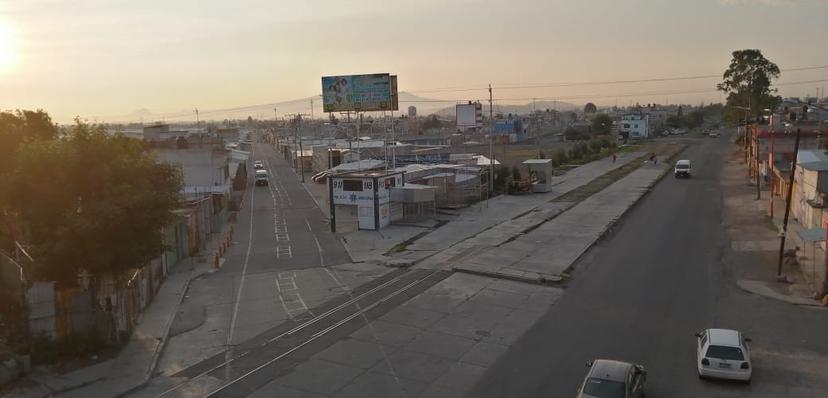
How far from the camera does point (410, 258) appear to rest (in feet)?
100

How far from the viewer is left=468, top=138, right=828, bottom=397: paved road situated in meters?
15.3

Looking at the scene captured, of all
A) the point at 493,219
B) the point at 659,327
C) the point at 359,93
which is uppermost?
→ the point at 359,93

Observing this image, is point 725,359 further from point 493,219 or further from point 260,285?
point 493,219

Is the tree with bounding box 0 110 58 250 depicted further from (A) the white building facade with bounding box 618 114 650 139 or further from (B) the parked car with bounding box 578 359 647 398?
(A) the white building facade with bounding box 618 114 650 139

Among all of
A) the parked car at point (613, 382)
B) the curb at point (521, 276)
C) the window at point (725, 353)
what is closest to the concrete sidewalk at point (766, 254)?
the curb at point (521, 276)

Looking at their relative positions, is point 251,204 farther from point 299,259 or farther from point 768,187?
point 768,187

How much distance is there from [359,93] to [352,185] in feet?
37.5

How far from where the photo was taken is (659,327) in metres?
19.5

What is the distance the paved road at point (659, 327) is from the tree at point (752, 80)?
59454 millimetres

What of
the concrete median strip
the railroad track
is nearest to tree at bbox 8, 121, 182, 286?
the railroad track

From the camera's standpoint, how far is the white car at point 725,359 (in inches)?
593

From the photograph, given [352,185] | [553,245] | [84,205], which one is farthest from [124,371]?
[352,185]

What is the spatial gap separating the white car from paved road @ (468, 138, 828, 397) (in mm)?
277

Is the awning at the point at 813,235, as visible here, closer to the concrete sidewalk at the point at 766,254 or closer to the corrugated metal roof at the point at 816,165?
the concrete sidewalk at the point at 766,254
